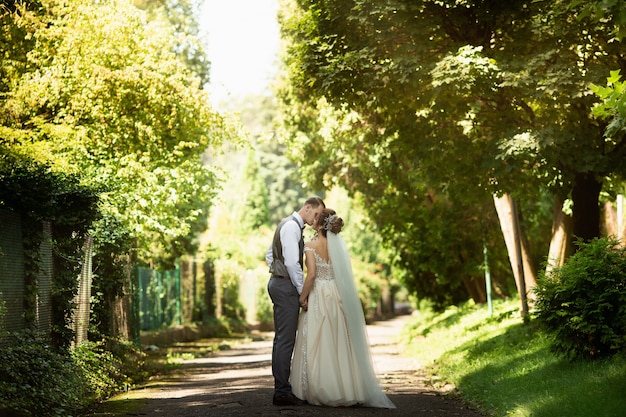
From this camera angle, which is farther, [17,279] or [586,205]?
[586,205]

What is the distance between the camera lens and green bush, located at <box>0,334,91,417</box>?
379 inches

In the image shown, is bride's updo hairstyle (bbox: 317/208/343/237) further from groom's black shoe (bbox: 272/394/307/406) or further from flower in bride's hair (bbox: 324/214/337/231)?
groom's black shoe (bbox: 272/394/307/406)

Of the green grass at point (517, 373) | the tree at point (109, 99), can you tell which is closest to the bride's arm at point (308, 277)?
the green grass at point (517, 373)

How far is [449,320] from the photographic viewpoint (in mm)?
28688

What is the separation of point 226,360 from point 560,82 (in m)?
11.9

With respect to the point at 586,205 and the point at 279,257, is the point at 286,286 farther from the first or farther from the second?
the point at 586,205

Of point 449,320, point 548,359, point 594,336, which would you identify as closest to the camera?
point 594,336

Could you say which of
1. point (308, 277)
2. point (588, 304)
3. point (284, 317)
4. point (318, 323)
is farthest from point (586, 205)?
point (284, 317)

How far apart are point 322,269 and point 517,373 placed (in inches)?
125

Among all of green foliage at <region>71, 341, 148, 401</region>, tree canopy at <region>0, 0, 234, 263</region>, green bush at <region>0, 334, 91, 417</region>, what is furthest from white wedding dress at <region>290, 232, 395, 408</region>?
tree canopy at <region>0, 0, 234, 263</region>

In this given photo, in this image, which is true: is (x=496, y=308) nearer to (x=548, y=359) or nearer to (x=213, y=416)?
(x=548, y=359)

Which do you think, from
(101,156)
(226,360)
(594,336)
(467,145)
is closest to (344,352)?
(594,336)

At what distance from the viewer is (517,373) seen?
1327cm

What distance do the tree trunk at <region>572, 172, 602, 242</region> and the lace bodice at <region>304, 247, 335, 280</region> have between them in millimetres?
5844
